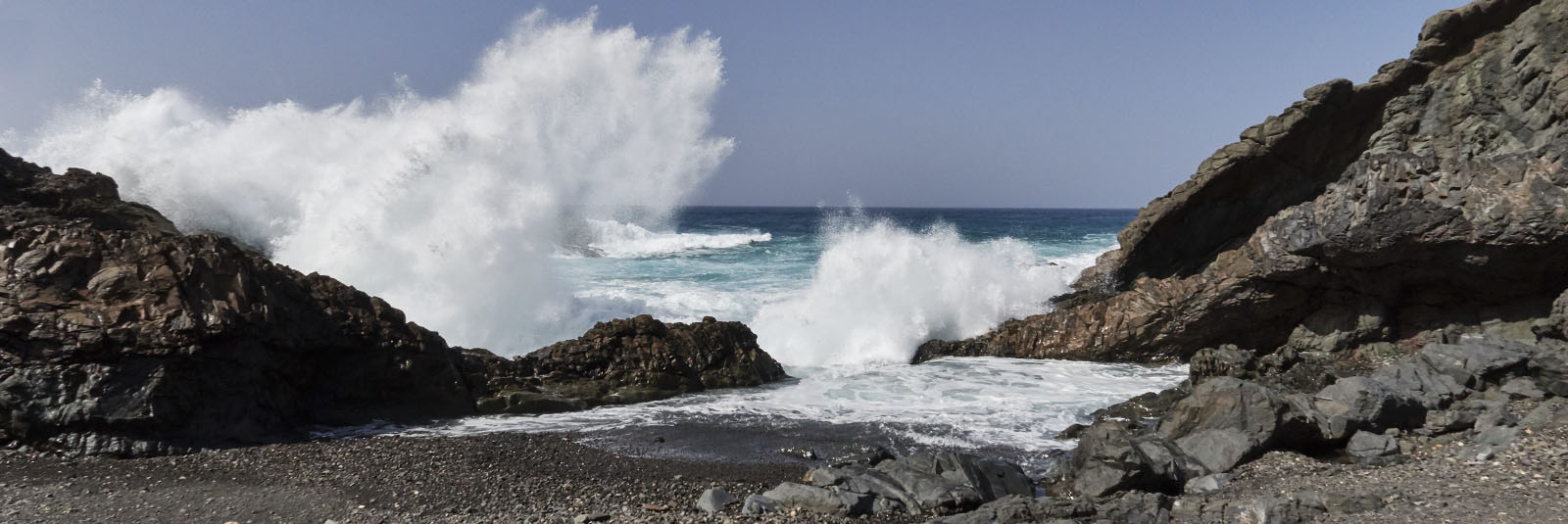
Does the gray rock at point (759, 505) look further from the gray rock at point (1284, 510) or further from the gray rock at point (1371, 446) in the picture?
the gray rock at point (1371, 446)

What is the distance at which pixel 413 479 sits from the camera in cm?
622

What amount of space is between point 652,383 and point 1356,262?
26.6 ft

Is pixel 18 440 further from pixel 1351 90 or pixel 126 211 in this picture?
pixel 1351 90

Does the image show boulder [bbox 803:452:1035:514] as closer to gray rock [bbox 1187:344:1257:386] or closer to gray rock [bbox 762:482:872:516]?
gray rock [bbox 762:482:872:516]

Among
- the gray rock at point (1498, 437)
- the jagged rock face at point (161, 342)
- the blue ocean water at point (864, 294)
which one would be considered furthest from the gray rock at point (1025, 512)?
the blue ocean water at point (864, 294)

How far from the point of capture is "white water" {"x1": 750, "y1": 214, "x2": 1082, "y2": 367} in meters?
13.4

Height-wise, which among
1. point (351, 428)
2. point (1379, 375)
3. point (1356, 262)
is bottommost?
point (351, 428)

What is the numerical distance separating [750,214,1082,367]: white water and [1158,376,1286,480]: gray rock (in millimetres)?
6035

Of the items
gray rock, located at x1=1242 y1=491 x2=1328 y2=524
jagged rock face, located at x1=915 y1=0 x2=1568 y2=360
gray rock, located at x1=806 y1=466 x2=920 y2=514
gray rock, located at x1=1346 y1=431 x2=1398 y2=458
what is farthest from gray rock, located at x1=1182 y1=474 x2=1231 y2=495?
jagged rock face, located at x1=915 y1=0 x2=1568 y2=360

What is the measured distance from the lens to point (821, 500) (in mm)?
5590

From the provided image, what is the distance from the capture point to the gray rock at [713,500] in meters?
5.61

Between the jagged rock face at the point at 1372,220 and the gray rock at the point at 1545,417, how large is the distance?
8.93 feet

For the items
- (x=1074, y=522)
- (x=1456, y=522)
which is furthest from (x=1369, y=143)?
(x=1074, y=522)

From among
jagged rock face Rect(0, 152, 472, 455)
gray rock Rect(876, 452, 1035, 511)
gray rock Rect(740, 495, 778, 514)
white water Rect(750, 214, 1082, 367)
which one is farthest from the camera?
white water Rect(750, 214, 1082, 367)
